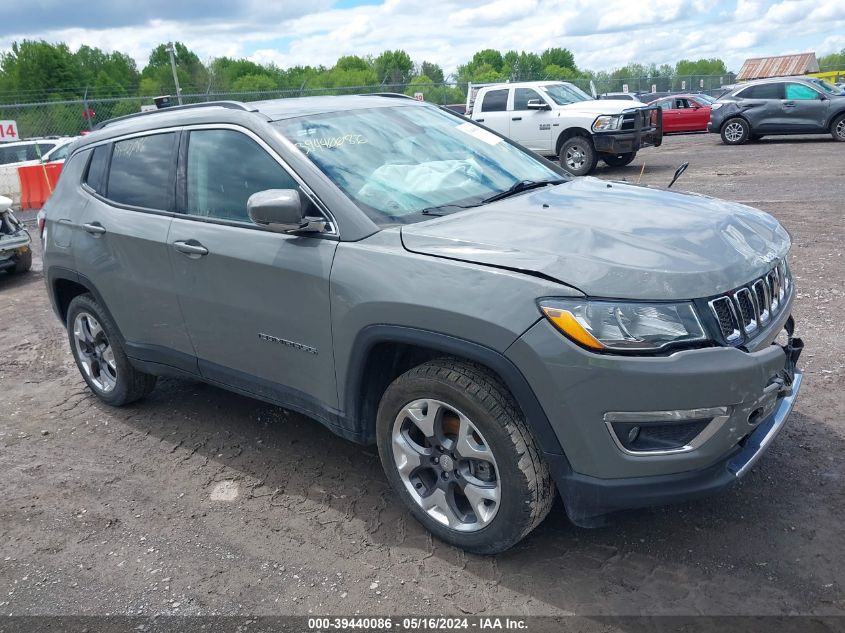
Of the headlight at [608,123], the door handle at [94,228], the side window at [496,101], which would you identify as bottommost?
the headlight at [608,123]

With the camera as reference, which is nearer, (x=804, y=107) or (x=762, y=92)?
(x=804, y=107)

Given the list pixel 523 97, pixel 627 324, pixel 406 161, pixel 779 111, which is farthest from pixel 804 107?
pixel 627 324

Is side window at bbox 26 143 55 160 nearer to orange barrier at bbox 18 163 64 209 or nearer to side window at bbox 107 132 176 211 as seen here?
orange barrier at bbox 18 163 64 209

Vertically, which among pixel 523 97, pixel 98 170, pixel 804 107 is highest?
pixel 98 170

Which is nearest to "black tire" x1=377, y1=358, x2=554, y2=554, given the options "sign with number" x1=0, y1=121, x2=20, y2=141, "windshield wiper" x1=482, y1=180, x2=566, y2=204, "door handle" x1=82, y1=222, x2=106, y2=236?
"windshield wiper" x1=482, y1=180, x2=566, y2=204

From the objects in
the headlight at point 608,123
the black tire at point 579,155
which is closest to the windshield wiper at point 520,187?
the headlight at point 608,123

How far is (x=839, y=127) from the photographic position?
18.9m

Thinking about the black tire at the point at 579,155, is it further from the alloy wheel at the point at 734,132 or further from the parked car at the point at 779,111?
the alloy wheel at the point at 734,132

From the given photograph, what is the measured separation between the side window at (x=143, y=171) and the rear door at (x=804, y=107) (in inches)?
746

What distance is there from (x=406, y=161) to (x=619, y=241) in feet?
4.13

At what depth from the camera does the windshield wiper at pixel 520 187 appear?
370 cm

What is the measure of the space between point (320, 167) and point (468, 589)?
1.94m

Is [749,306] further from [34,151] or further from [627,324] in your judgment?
[34,151]

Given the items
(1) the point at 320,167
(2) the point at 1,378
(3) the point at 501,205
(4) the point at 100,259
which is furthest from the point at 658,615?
(2) the point at 1,378
